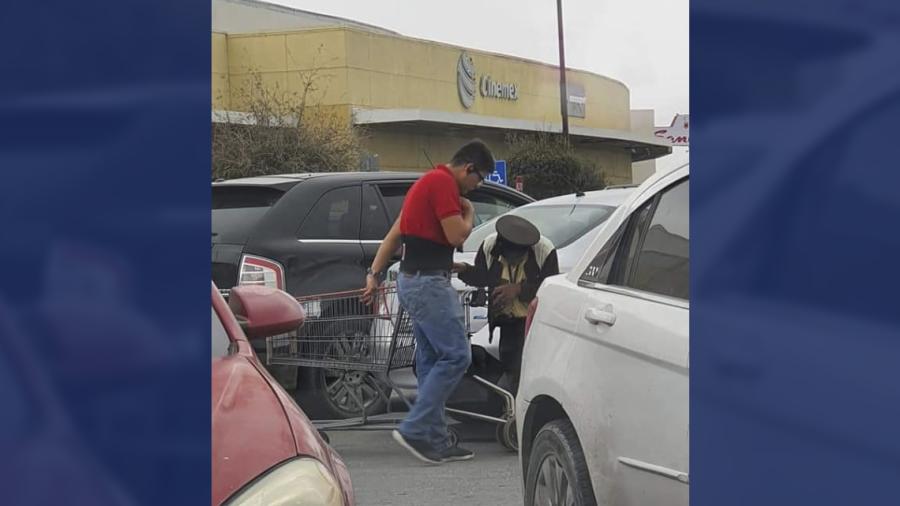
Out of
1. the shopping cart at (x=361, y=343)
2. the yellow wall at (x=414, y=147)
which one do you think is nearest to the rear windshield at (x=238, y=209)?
the shopping cart at (x=361, y=343)

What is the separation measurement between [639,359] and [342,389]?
4.16m

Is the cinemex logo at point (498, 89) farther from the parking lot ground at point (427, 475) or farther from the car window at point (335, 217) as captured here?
the parking lot ground at point (427, 475)

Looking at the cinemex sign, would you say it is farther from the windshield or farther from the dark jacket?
the dark jacket

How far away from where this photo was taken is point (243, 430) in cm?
250

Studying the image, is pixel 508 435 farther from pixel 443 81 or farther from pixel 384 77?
pixel 443 81

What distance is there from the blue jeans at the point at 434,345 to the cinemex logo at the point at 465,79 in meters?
33.7

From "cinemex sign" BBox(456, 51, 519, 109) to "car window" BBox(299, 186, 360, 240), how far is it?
104 ft

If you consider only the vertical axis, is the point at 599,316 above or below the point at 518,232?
below

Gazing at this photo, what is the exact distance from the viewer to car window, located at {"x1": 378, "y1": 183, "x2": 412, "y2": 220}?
8.58m

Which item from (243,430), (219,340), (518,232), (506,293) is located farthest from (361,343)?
(243,430)
